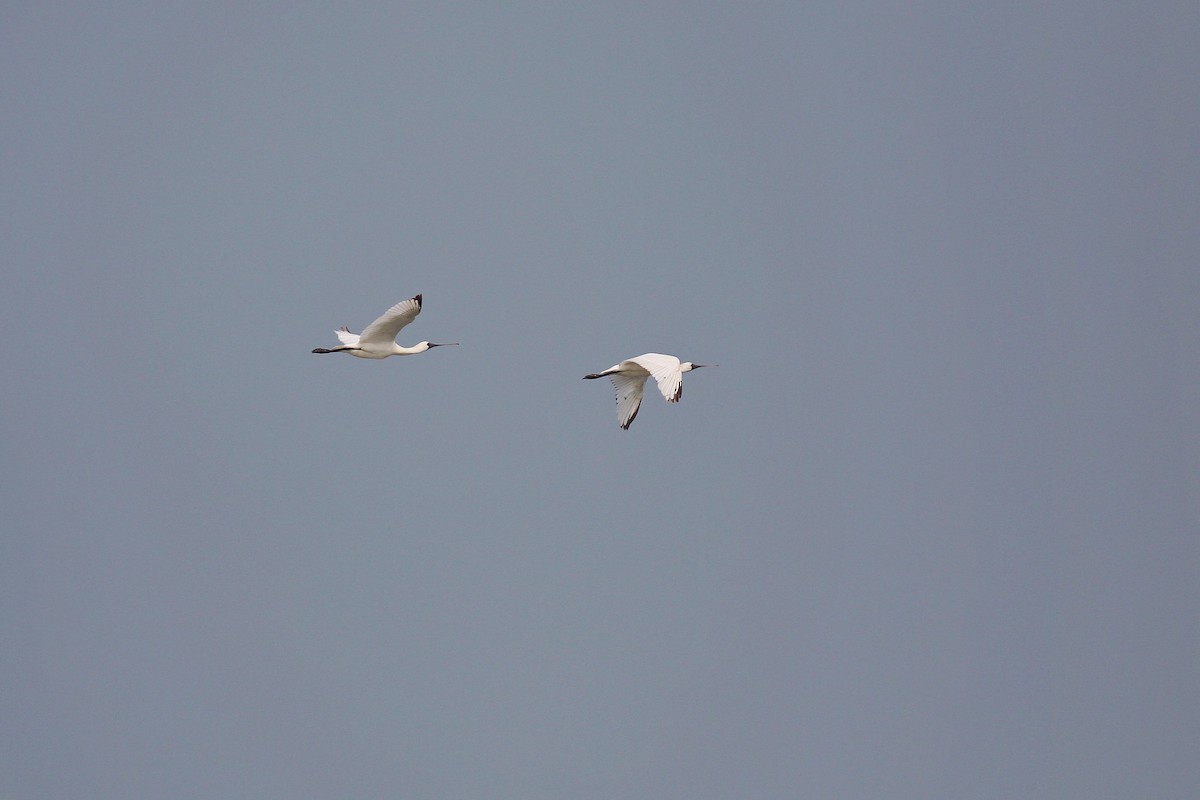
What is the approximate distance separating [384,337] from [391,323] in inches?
49.2

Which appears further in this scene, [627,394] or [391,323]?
[627,394]

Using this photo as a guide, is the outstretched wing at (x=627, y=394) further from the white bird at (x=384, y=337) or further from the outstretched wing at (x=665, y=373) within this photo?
the white bird at (x=384, y=337)

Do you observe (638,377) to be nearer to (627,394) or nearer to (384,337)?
(627,394)

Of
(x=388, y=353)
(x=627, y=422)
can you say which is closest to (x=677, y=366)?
(x=627, y=422)

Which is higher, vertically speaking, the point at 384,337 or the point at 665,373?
the point at 384,337

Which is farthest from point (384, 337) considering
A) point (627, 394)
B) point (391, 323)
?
point (627, 394)

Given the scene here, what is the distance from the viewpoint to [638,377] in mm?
45094

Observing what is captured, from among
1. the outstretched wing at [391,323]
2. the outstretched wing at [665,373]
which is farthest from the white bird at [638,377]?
the outstretched wing at [391,323]

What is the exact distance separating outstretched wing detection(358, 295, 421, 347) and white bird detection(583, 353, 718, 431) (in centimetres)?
419

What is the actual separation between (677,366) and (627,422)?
2861mm

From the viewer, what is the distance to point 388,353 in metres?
45.7

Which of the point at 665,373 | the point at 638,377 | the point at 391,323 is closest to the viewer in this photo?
the point at 665,373

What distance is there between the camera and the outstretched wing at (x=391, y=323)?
42.6 meters

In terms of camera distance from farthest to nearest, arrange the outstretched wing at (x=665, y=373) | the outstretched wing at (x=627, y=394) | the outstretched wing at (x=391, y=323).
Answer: the outstretched wing at (x=627, y=394) → the outstretched wing at (x=391, y=323) → the outstretched wing at (x=665, y=373)
